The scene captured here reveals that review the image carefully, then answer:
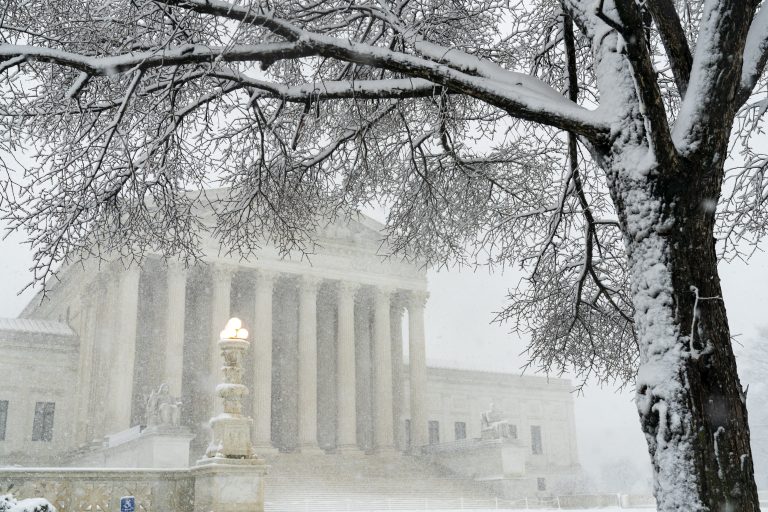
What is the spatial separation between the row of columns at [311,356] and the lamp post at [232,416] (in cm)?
2389

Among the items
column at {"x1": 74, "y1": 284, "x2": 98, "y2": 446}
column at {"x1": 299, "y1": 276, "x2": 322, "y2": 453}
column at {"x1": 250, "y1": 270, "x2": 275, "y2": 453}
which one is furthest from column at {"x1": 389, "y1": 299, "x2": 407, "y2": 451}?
column at {"x1": 74, "y1": 284, "x2": 98, "y2": 446}

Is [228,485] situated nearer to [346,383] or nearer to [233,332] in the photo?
[233,332]

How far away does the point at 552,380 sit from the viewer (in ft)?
234

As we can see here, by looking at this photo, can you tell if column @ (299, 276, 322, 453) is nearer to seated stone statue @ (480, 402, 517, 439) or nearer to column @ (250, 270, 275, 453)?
column @ (250, 270, 275, 453)

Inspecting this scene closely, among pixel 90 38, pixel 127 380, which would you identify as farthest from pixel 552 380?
pixel 90 38

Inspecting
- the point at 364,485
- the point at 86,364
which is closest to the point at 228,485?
the point at 364,485

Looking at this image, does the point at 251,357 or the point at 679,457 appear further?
the point at 251,357

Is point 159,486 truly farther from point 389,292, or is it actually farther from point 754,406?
point 754,406

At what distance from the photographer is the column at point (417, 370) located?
4672 centimetres

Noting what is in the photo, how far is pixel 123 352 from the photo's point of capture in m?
39.5

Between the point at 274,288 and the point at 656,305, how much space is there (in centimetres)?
4312

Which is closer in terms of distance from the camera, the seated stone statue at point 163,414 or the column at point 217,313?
the seated stone statue at point 163,414

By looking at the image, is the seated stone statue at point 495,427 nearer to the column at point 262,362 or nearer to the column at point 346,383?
the column at point 346,383

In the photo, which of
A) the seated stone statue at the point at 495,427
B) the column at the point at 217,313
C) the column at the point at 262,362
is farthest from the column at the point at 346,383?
the seated stone statue at the point at 495,427
